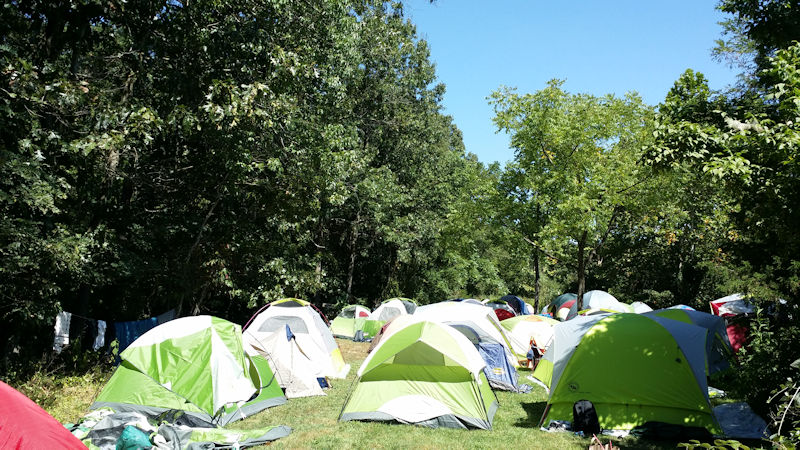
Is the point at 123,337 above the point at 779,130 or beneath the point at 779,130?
beneath

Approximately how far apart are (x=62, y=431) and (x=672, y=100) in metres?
8.29

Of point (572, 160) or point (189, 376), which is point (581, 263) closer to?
point (572, 160)

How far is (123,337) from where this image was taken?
38.5 feet

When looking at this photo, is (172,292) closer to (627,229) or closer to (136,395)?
(136,395)

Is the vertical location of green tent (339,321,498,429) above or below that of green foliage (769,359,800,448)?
below

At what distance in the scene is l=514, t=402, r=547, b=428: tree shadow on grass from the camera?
321 inches

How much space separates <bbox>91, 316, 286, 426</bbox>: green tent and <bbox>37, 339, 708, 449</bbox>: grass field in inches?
15.7

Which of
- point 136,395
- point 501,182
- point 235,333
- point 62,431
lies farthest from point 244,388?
point 501,182

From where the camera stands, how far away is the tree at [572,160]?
1620cm

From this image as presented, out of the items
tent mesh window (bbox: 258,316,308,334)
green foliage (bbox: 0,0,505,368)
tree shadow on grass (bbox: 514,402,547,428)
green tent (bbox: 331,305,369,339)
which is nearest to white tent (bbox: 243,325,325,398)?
tent mesh window (bbox: 258,316,308,334)

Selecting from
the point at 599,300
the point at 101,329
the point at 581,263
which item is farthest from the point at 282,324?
the point at 599,300

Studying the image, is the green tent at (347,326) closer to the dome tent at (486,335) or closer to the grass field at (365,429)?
the dome tent at (486,335)

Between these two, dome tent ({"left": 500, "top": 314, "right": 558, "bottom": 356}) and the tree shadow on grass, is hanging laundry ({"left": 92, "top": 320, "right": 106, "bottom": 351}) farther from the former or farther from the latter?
dome tent ({"left": 500, "top": 314, "right": 558, "bottom": 356})

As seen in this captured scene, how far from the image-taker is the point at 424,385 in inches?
322
